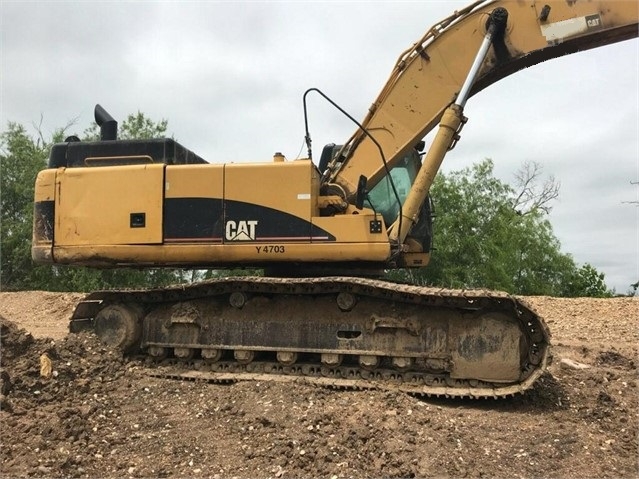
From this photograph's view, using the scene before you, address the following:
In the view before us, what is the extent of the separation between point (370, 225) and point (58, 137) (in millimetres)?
26972

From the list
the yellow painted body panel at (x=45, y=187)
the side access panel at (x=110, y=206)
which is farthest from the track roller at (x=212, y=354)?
the yellow painted body panel at (x=45, y=187)

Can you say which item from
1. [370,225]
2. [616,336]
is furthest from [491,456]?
[616,336]

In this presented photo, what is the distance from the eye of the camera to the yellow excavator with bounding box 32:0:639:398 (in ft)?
19.0

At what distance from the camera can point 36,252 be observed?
22.4ft

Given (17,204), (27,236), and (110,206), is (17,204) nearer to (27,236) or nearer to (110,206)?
(27,236)

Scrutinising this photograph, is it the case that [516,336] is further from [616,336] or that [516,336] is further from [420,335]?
[616,336]

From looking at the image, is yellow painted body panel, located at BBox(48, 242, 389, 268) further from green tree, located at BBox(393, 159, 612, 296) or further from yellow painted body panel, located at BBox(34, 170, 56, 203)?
green tree, located at BBox(393, 159, 612, 296)

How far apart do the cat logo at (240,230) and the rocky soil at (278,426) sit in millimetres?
1590

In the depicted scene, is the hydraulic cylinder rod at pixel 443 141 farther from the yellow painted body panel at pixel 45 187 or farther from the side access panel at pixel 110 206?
the yellow painted body panel at pixel 45 187

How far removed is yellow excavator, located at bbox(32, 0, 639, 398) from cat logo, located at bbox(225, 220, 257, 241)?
2 centimetres

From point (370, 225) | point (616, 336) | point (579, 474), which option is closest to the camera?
point (579, 474)

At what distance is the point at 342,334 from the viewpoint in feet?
20.0

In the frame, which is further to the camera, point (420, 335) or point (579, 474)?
point (420, 335)

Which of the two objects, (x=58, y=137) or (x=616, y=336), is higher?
(x=58, y=137)
